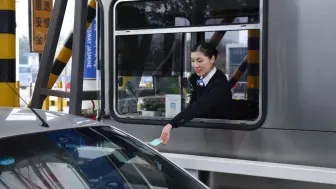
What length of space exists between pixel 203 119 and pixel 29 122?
184cm

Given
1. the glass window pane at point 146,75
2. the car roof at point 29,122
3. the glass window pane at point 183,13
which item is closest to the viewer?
the car roof at point 29,122

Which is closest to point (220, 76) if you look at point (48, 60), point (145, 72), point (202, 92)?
point (202, 92)

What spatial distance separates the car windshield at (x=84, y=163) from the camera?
214cm

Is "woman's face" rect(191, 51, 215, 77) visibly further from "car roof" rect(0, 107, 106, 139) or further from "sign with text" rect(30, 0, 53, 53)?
"sign with text" rect(30, 0, 53, 53)

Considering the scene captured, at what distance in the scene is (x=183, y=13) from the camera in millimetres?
3988

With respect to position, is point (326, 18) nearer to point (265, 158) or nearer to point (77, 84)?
point (265, 158)

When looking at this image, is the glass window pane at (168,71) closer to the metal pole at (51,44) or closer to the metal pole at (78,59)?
the metal pole at (78,59)

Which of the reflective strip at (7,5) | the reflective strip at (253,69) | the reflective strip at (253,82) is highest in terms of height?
the reflective strip at (7,5)

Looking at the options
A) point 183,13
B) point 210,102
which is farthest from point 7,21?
point 210,102

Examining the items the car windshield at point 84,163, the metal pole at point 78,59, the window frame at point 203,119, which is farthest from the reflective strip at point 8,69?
the car windshield at point 84,163

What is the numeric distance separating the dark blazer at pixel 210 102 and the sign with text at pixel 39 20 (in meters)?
3.68

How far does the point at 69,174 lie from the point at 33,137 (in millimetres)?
264

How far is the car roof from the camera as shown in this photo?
2301mm

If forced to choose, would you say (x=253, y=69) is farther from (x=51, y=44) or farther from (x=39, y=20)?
(x=39, y=20)
